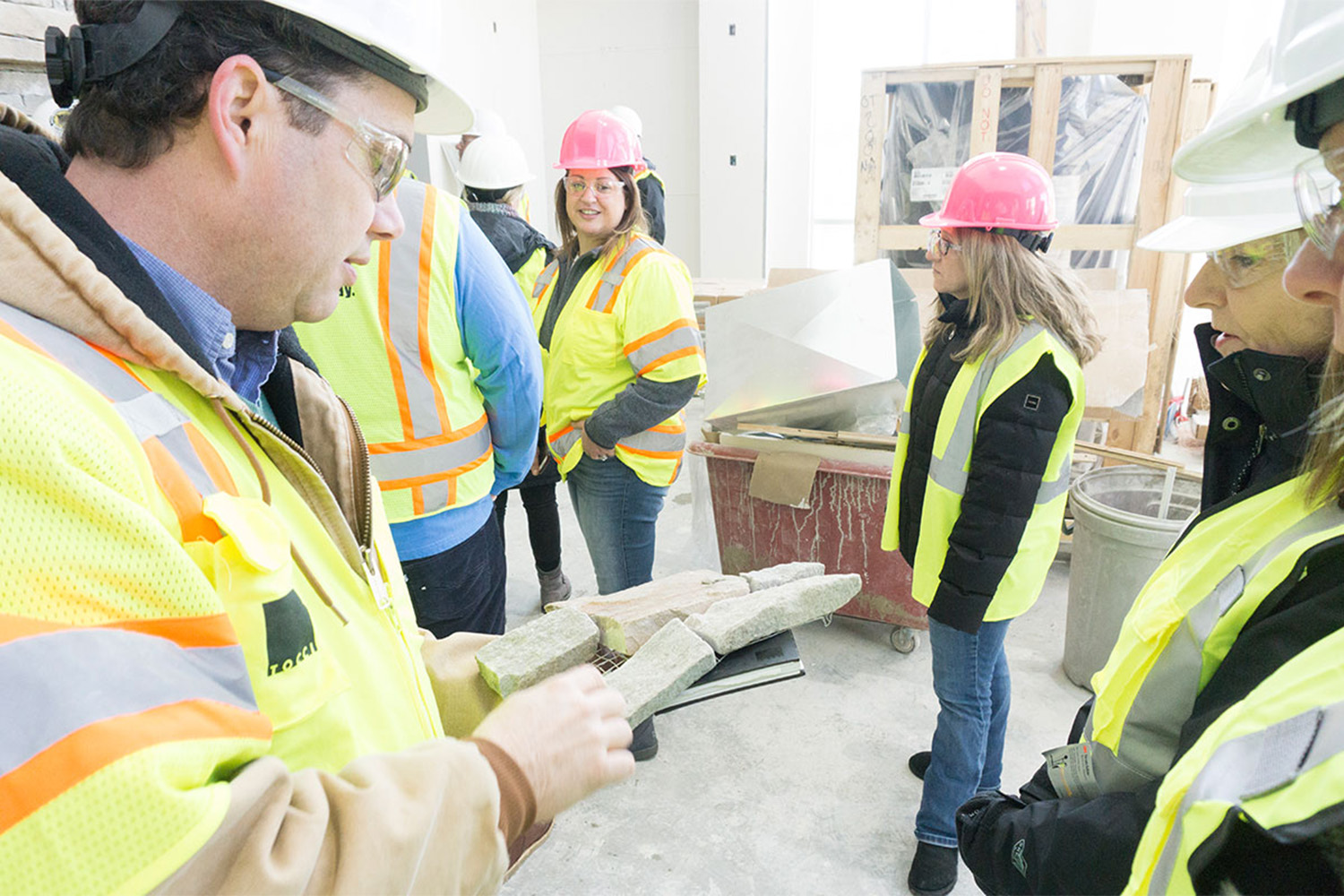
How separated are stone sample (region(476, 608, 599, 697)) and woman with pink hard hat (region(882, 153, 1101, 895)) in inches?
46.0

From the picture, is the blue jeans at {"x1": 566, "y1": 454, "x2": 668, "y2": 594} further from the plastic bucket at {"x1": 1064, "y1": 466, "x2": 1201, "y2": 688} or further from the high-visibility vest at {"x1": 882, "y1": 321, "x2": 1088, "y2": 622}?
the plastic bucket at {"x1": 1064, "y1": 466, "x2": 1201, "y2": 688}

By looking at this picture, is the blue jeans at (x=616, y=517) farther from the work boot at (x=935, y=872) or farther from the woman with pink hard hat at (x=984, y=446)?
the work boot at (x=935, y=872)

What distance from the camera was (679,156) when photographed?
385 inches

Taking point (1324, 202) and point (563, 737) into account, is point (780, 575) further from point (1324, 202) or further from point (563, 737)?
point (1324, 202)

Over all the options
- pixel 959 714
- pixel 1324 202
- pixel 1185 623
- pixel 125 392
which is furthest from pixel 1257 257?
pixel 125 392

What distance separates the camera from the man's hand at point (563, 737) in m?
0.87

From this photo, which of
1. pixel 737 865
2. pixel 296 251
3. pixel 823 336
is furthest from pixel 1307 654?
pixel 823 336

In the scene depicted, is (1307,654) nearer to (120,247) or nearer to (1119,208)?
(120,247)

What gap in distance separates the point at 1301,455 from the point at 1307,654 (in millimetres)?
427

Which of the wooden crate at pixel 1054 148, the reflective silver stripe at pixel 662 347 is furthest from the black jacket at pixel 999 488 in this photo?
the wooden crate at pixel 1054 148

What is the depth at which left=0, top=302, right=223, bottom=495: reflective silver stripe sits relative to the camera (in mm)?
724

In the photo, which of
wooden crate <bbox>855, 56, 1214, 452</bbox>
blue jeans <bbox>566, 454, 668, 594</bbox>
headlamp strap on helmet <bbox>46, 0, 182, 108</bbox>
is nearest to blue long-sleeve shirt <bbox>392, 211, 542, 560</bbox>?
blue jeans <bbox>566, 454, 668, 594</bbox>

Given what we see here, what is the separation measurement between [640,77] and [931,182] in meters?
6.58

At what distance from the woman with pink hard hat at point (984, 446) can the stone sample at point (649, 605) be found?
0.77 m
